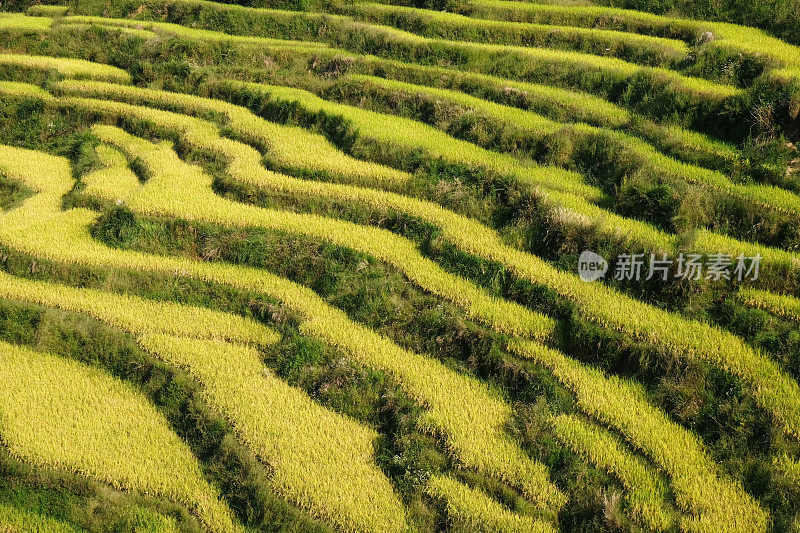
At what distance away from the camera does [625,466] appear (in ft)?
25.7

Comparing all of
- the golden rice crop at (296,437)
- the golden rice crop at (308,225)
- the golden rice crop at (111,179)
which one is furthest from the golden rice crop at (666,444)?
the golden rice crop at (111,179)

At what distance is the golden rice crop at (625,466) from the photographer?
7.26m

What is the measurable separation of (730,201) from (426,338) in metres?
6.01

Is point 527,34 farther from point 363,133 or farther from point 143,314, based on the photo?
point 143,314

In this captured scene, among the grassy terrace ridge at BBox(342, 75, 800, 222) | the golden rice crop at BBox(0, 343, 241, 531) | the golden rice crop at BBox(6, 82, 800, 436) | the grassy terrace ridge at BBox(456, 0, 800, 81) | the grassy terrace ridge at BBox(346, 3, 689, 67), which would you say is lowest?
the golden rice crop at BBox(0, 343, 241, 531)

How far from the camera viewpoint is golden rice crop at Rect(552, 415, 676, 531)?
7262 millimetres

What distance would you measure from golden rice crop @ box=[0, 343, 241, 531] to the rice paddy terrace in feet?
0.14

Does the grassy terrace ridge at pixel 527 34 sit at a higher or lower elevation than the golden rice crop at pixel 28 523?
higher

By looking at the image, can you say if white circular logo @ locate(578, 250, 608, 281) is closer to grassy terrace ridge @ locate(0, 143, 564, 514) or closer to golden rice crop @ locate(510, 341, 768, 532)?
golden rice crop @ locate(510, 341, 768, 532)

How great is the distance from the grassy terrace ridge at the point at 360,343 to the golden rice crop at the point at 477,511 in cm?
30

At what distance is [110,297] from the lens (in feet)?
37.7

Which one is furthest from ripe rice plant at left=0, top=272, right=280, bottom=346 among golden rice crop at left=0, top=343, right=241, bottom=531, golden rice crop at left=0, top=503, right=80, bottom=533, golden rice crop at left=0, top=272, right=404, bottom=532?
golden rice crop at left=0, top=503, right=80, bottom=533

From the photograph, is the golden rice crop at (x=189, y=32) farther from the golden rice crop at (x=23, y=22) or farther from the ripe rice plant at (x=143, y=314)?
the ripe rice plant at (x=143, y=314)

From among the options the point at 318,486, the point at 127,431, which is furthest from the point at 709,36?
the point at 127,431
